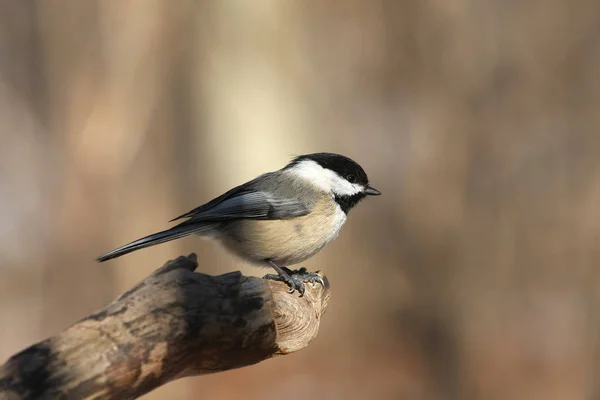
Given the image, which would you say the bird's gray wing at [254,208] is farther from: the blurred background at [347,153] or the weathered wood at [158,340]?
the blurred background at [347,153]

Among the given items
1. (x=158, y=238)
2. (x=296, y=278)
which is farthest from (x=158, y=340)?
(x=296, y=278)

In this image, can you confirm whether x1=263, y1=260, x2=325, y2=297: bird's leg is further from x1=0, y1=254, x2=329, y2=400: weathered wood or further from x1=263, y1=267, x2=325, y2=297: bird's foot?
x1=0, y1=254, x2=329, y2=400: weathered wood

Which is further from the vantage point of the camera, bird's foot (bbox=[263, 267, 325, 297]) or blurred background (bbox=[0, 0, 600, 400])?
blurred background (bbox=[0, 0, 600, 400])

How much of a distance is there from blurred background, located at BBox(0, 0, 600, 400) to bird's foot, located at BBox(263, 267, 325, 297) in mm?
2488

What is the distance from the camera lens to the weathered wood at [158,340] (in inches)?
43.1

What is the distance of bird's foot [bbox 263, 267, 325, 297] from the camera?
6.20ft

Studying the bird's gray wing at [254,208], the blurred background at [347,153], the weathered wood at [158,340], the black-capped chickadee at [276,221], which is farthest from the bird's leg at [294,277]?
the blurred background at [347,153]

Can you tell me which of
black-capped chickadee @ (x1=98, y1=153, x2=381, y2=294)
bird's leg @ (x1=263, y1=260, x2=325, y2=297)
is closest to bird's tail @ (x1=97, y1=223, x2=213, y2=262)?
black-capped chickadee @ (x1=98, y1=153, x2=381, y2=294)

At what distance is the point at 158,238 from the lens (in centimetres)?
182

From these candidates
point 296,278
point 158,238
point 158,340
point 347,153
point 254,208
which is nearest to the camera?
point 158,340

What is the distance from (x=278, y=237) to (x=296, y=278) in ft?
0.49

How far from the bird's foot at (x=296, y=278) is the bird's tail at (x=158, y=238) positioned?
0.25 metres

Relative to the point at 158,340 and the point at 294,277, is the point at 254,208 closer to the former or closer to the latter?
the point at 294,277

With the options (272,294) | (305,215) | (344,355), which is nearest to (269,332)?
(272,294)
